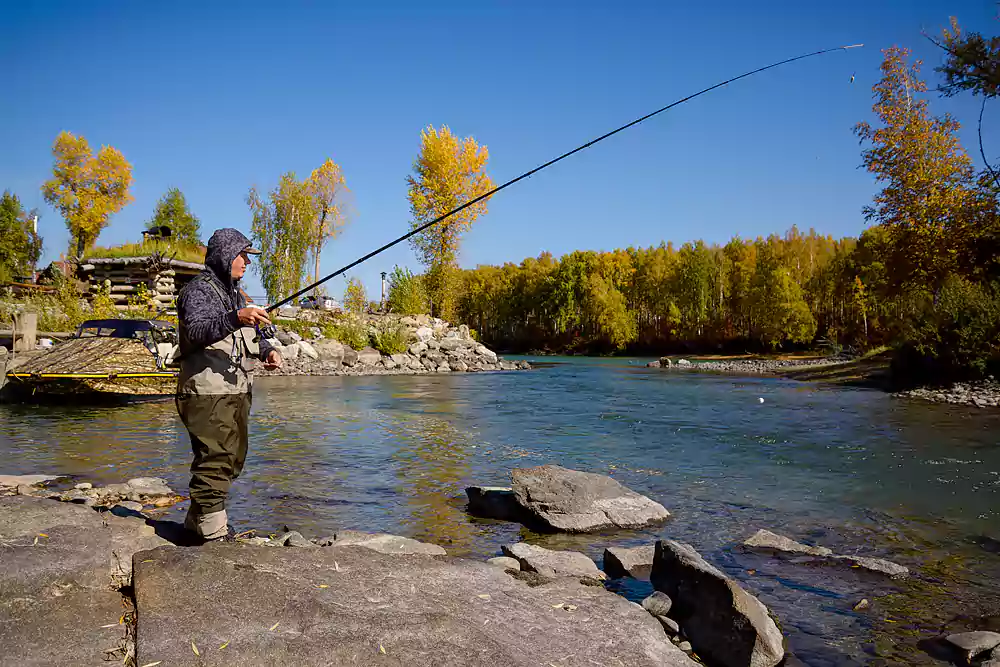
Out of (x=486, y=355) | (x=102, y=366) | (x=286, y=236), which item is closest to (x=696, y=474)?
(x=102, y=366)

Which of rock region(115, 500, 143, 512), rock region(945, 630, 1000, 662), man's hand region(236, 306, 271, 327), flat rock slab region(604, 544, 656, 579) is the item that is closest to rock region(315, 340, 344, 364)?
rock region(115, 500, 143, 512)

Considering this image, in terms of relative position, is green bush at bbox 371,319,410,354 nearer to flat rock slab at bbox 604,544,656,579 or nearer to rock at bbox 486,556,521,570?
flat rock slab at bbox 604,544,656,579

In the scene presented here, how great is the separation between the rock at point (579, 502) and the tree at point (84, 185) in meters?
51.3

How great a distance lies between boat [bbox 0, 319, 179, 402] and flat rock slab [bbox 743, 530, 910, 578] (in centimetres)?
1163

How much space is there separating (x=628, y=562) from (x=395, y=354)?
29.5 meters

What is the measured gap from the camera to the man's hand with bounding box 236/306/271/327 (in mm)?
4086

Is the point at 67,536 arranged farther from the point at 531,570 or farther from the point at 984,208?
the point at 984,208

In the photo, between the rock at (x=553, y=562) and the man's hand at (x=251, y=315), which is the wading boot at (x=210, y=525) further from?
the rock at (x=553, y=562)

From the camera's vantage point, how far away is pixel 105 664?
9.31 feet

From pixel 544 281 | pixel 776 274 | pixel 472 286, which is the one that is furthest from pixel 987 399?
pixel 472 286

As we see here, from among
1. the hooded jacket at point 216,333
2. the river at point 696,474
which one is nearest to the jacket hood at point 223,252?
the hooded jacket at point 216,333

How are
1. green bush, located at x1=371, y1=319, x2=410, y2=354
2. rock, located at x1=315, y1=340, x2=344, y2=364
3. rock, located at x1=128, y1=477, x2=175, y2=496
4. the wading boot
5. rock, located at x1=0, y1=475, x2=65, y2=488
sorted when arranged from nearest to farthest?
the wading boot < rock, located at x1=128, y1=477, x2=175, y2=496 < rock, located at x1=0, y1=475, x2=65, y2=488 < rock, located at x1=315, y1=340, x2=344, y2=364 < green bush, located at x1=371, y1=319, x2=410, y2=354

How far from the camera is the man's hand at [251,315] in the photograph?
13.4ft

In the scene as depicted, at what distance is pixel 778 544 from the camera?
18.7ft
